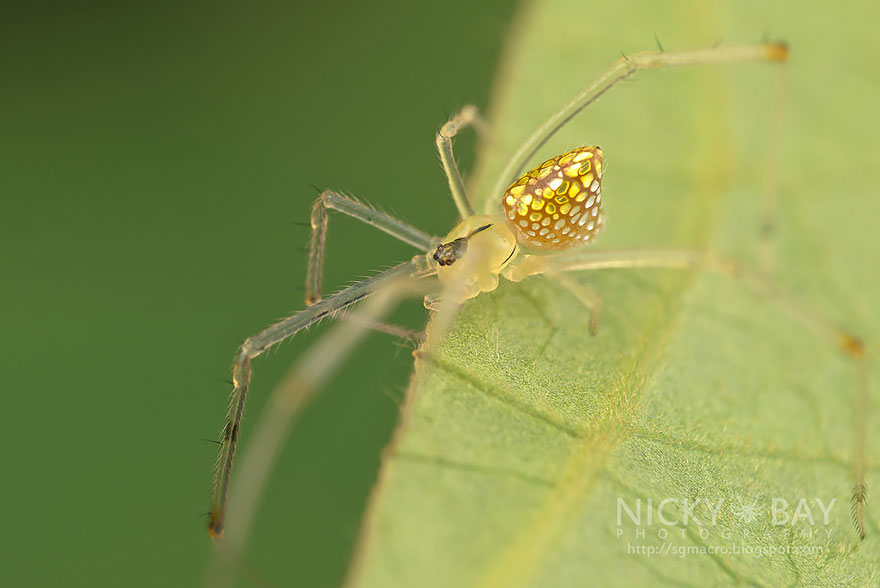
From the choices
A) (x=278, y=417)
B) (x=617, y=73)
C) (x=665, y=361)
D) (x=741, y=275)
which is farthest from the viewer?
(x=617, y=73)

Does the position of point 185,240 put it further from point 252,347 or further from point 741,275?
point 741,275

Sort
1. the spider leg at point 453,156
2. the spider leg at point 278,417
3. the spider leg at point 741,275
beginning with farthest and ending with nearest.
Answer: the spider leg at point 453,156
the spider leg at point 741,275
the spider leg at point 278,417

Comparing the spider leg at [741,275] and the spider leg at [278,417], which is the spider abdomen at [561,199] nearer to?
the spider leg at [741,275]

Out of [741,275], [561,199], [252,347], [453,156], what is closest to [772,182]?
[741,275]

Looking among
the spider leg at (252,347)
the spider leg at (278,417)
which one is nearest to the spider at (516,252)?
the spider leg at (252,347)

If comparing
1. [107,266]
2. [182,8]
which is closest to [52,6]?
[182,8]
